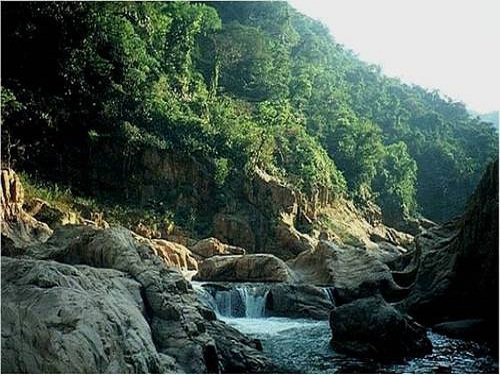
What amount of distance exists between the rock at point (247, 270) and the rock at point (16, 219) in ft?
10.1

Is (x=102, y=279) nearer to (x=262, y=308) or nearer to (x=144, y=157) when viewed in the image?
(x=262, y=308)

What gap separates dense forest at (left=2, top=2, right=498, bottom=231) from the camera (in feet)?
45.4

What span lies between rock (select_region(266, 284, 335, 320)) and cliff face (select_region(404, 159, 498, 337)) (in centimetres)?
126

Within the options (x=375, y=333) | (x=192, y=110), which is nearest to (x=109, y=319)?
(x=375, y=333)

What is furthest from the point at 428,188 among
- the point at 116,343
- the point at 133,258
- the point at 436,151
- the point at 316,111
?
the point at 116,343

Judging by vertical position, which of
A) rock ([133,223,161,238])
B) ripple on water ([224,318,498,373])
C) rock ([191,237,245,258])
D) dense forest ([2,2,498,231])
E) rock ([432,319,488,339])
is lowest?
ripple on water ([224,318,498,373])

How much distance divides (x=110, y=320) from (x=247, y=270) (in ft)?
23.8

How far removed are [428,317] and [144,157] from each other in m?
10.4

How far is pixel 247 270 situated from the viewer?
11.0m

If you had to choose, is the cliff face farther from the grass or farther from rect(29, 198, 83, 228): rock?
the grass

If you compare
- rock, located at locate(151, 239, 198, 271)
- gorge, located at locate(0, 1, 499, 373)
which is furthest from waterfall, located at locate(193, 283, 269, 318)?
rock, located at locate(151, 239, 198, 271)

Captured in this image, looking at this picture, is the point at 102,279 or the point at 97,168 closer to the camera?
the point at 102,279

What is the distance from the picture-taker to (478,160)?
27.0 meters

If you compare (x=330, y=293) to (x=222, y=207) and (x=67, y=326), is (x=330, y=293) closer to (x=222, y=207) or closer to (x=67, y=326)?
(x=67, y=326)
